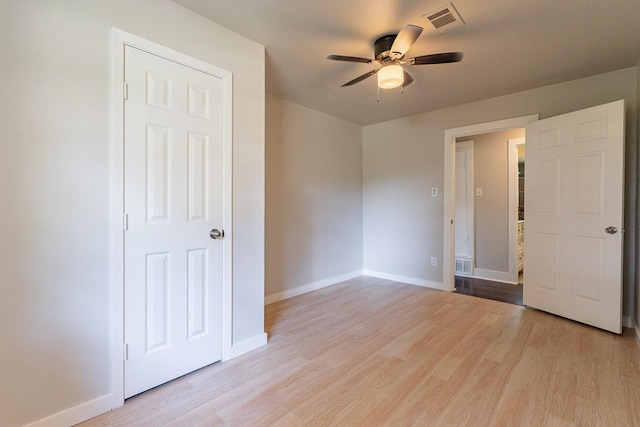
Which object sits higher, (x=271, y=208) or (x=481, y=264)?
(x=271, y=208)

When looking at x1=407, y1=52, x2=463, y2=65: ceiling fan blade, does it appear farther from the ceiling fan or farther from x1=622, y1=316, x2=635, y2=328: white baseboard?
x1=622, y1=316, x2=635, y2=328: white baseboard

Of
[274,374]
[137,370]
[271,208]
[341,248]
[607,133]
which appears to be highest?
[607,133]

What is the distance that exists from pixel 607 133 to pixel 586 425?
243 cm

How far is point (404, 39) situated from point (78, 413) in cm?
286

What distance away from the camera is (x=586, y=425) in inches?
56.0

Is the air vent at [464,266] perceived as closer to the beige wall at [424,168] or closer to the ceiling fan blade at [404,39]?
the beige wall at [424,168]

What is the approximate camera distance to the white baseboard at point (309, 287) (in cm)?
332

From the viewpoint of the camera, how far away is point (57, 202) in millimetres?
1393

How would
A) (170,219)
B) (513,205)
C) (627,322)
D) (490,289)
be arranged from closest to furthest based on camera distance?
(170,219) < (627,322) < (490,289) < (513,205)

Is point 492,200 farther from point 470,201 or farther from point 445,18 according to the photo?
point 445,18

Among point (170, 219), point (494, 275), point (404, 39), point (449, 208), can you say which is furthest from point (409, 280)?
point (170, 219)

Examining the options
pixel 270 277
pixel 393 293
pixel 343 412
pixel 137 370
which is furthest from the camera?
pixel 393 293

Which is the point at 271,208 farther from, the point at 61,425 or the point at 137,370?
the point at 61,425

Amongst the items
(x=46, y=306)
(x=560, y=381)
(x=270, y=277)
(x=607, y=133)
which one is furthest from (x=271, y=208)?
(x=607, y=133)
